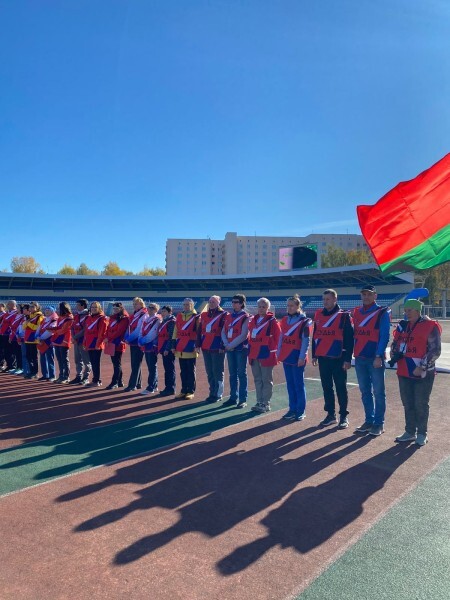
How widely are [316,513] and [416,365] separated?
9.21 ft

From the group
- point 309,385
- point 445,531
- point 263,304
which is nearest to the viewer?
point 445,531

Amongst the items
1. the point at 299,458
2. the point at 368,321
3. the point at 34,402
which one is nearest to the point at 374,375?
the point at 368,321

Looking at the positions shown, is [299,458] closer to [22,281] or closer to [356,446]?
[356,446]

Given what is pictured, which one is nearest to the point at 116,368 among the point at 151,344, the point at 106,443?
the point at 151,344

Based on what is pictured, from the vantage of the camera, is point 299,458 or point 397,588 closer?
point 397,588

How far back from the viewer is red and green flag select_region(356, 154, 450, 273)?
15.8 feet

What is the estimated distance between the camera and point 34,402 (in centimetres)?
813

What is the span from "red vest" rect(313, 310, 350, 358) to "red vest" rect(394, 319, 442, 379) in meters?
0.88

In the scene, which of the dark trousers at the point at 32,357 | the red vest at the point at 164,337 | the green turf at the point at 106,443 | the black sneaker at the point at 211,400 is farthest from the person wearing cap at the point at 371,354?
the dark trousers at the point at 32,357

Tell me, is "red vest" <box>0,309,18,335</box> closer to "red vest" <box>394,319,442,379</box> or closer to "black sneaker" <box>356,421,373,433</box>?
"black sneaker" <box>356,421,373,433</box>

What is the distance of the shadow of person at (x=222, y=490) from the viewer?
3458mm

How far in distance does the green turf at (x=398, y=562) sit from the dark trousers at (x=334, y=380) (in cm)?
269

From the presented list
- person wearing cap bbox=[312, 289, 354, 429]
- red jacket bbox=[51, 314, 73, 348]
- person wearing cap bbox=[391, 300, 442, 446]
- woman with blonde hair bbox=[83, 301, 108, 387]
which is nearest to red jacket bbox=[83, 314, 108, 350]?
woman with blonde hair bbox=[83, 301, 108, 387]

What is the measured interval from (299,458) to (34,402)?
5.35m
